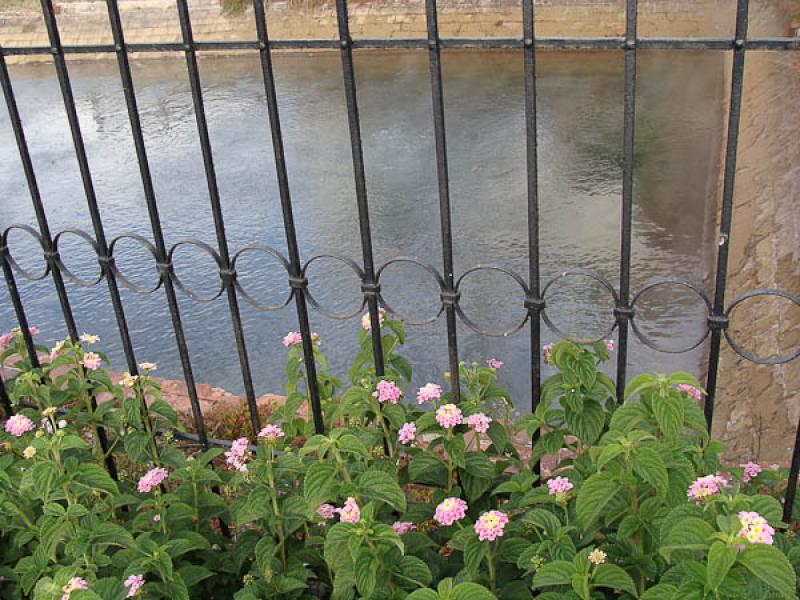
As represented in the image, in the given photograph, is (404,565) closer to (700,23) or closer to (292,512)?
(292,512)

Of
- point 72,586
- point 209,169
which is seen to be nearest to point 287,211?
point 209,169

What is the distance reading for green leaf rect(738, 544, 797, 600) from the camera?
1.29m

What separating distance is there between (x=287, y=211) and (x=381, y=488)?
2.36 feet

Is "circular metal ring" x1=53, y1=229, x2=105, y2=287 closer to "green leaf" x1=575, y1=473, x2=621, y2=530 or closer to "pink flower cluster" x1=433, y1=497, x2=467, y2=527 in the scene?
"pink flower cluster" x1=433, y1=497, x2=467, y2=527

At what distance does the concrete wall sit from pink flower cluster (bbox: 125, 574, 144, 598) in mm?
2864

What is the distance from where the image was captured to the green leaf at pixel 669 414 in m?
1.60

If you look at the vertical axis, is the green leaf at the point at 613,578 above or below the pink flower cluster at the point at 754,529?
below

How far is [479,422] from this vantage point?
6.15 feet

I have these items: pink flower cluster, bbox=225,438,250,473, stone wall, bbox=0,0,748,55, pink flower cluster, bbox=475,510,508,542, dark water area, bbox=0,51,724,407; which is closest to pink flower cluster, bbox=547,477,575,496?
pink flower cluster, bbox=475,510,508,542

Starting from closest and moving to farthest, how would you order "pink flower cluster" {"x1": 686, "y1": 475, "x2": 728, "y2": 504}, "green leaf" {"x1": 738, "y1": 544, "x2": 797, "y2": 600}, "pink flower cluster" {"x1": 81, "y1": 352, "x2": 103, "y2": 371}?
"green leaf" {"x1": 738, "y1": 544, "x2": 797, "y2": 600}, "pink flower cluster" {"x1": 686, "y1": 475, "x2": 728, "y2": 504}, "pink flower cluster" {"x1": 81, "y1": 352, "x2": 103, "y2": 371}

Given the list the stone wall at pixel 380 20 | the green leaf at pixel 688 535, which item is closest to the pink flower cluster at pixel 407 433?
the green leaf at pixel 688 535

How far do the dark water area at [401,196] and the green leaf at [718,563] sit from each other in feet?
9.79

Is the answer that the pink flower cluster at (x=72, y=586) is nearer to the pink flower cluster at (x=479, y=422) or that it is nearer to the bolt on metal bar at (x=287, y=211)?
the bolt on metal bar at (x=287, y=211)

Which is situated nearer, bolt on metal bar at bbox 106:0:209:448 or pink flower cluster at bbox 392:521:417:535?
pink flower cluster at bbox 392:521:417:535
